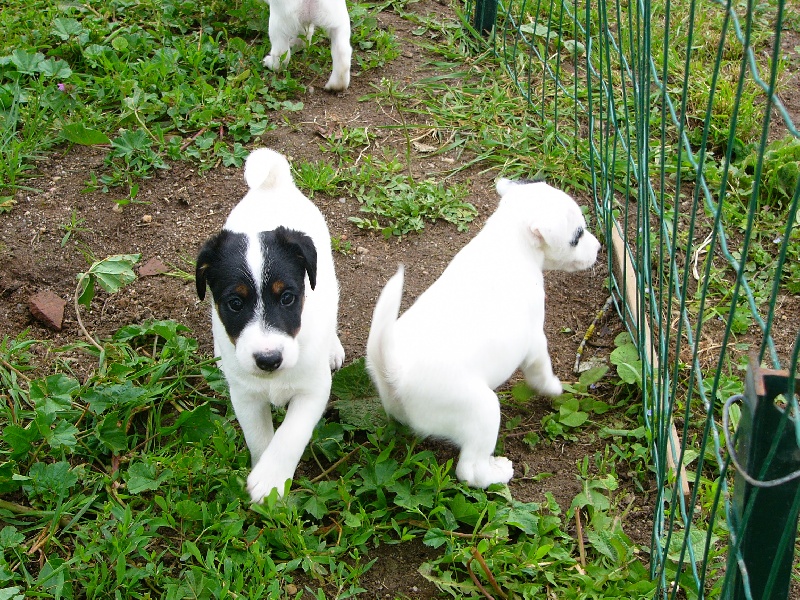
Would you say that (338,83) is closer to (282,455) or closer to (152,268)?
(152,268)

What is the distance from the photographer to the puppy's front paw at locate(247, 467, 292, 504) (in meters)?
2.65

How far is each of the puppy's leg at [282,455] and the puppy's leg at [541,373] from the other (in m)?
0.82

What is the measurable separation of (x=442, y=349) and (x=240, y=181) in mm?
1877

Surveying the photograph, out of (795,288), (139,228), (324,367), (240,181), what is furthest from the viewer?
(240,181)

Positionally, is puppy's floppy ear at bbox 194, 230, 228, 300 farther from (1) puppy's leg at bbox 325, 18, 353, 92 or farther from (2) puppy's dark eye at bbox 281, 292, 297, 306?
(1) puppy's leg at bbox 325, 18, 353, 92

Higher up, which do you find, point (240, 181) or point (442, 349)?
point (442, 349)

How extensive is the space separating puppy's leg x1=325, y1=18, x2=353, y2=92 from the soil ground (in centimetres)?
31

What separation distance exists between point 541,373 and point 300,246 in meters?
1.03

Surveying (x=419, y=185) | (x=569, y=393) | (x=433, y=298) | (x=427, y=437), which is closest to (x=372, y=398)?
(x=427, y=437)

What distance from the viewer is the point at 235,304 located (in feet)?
8.36

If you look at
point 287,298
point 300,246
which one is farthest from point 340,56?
point 287,298

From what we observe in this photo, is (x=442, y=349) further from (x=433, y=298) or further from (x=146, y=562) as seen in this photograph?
(x=146, y=562)

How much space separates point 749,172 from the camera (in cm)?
411

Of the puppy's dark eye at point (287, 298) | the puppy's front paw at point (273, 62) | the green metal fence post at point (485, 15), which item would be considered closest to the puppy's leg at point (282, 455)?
the puppy's dark eye at point (287, 298)
